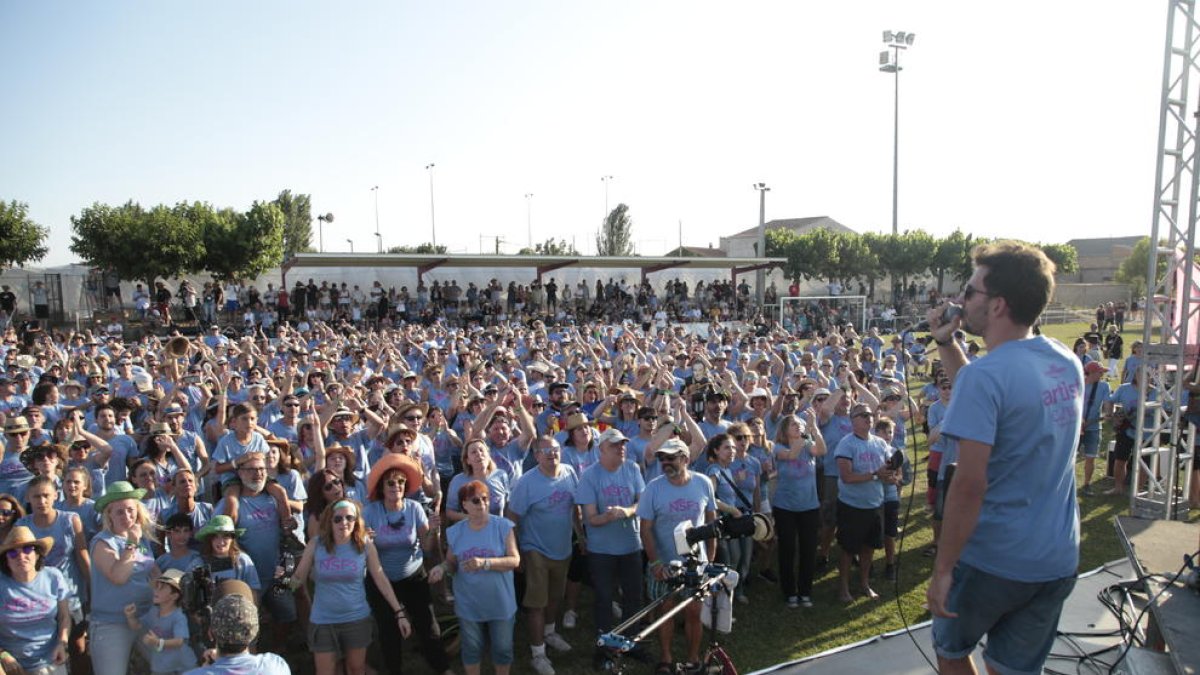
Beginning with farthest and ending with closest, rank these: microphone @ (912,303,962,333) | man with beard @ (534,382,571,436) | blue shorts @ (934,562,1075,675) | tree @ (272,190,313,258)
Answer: tree @ (272,190,313,258) → man with beard @ (534,382,571,436) → microphone @ (912,303,962,333) → blue shorts @ (934,562,1075,675)

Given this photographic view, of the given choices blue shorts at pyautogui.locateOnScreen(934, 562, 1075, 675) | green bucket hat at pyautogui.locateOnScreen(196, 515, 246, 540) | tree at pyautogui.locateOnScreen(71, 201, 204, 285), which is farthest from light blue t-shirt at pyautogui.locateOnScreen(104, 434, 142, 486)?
tree at pyautogui.locateOnScreen(71, 201, 204, 285)

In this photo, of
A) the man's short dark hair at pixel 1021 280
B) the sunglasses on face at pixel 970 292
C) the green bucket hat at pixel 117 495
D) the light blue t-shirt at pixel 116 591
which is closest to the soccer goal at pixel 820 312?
the green bucket hat at pixel 117 495

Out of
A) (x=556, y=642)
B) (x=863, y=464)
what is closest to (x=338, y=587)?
(x=556, y=642)

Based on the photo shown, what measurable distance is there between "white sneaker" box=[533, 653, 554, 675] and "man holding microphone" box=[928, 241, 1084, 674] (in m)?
3.22

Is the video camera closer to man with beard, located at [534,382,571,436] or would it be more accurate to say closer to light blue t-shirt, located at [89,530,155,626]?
light blue t-shirt, located at [89,530,155,626]

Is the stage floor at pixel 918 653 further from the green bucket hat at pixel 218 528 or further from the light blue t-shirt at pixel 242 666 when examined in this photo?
the green bucket hat at pixel 218 528

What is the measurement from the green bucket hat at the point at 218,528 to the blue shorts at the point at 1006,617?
12.7 ft

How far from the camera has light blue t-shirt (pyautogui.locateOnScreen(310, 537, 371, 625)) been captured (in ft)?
14.7

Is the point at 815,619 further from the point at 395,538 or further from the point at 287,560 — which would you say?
the point at 287,560

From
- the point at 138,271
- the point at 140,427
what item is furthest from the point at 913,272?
the point at 140,427

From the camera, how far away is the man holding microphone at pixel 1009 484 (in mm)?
2281

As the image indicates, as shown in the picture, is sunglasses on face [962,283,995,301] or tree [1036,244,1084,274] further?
tree [1036,244,1084,274]

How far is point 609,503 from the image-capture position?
5.36 meters

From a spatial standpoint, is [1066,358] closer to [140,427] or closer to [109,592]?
[109,592]
